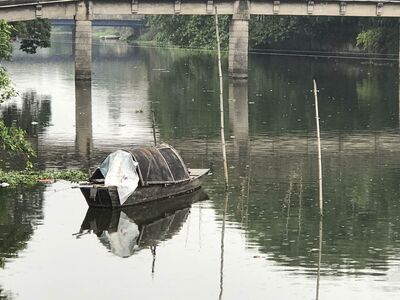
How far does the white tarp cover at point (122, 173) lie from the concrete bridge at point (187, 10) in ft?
165

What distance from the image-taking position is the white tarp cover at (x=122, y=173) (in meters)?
42.0

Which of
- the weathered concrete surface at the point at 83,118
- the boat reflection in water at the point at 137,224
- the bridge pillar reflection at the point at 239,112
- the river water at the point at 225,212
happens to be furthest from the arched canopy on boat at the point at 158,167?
the bridge pillar reflection at the point at 239,112

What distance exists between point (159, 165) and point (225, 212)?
3298mm

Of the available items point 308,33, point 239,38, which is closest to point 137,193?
point 239,38

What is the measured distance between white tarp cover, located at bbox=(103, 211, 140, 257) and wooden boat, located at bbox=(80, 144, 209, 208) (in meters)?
0.91

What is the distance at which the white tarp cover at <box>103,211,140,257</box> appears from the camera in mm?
37062

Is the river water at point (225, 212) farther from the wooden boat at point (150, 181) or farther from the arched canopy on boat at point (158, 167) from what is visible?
the arched canopy on boat at point (158, 167)

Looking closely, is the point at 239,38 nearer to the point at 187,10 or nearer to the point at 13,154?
the point at 187,10

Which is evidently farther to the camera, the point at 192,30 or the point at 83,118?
the point at 192,30

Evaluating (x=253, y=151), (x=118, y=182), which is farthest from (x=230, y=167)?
(x=118, y=182)

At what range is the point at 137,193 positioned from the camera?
42594 millimetres

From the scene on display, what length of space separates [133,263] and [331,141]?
27.9 metres

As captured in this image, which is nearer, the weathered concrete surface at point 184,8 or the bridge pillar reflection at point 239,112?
the bridge pillar reflection at point 239,112

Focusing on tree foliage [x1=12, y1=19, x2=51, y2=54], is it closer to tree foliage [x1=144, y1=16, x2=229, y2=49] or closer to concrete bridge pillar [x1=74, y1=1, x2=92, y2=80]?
concrete bridge pillar [x1=74, y1=1, x2=92, y2=80]
